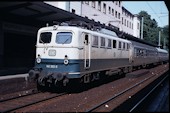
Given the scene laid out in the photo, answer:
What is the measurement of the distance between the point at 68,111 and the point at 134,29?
64971 millimetres

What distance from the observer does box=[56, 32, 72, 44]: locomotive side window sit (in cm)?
1262

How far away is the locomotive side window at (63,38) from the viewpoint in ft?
41.4

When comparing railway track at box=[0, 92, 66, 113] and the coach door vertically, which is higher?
the coach door

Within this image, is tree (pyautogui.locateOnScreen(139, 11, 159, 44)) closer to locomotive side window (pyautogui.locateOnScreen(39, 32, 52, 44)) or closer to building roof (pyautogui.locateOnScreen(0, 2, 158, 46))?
building roof (pyautogui.locateOnScreen(0, 2, 158, 46))

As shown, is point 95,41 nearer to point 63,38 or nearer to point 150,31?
point 63,38

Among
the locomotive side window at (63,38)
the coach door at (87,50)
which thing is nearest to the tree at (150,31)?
the coach door at (87,50)

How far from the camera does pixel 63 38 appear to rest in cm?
1279

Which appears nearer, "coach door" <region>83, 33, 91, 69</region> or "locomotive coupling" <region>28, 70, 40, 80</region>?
"locomotive coupling" <region>28, 70, 40, 80</region>

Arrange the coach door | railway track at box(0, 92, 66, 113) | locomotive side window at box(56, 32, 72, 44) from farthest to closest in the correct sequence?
the coach door < locomotive side window at box(56, 32, 72, 44) < railway track at box(0, 92, 66, 113)

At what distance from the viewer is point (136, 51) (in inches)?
1010

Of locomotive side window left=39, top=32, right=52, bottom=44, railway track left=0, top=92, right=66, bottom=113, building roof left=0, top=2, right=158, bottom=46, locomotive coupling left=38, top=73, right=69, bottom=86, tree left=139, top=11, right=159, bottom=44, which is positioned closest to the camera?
railway track left=0, top=92, right=66, bottom=113

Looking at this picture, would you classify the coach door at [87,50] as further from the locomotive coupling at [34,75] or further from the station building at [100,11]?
the station building at [100,11]

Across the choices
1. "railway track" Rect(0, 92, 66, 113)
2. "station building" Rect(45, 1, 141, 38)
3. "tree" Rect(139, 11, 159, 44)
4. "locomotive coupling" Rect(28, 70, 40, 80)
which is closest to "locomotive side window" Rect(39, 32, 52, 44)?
"locomotive coupling" Rect(28, 70, 40, 80)

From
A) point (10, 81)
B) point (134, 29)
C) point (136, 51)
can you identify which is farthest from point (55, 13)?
point (134, 29)
